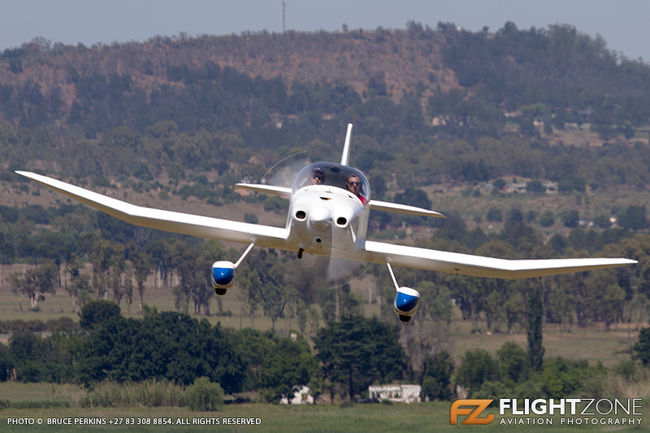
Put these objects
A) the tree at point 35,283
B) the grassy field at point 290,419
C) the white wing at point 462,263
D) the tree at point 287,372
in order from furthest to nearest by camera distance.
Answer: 1. the tree at point 35,283
2. the tree at point 287,372
3. the grassy field at point 290,419
4. the white wing at point 462,263

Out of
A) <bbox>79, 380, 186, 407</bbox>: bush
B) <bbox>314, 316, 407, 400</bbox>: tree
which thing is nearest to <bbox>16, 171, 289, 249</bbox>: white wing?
<bbox>79, 380, 186, 407</bbox>: bush

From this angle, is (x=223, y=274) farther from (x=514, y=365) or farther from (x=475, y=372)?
(x=514, y=365)

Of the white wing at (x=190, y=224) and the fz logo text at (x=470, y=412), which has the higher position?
the white wing at (x=190, y=224)

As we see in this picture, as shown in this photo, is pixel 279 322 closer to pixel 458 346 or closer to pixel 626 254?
pixel 458 346

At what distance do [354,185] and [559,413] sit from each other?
188ft

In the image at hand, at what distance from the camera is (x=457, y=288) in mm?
143750

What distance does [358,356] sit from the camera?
316 ft

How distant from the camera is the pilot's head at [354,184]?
2954 cm

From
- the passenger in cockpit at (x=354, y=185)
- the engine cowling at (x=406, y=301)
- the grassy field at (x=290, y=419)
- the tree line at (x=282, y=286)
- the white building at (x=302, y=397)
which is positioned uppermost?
the tree line at (x=282, y=286)

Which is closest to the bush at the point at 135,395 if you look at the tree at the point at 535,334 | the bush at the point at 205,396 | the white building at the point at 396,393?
the bush at the point at 205,396

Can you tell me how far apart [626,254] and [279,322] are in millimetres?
66881

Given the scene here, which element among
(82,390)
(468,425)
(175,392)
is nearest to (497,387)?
(468,425)

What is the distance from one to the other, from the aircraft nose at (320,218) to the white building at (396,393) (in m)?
68.1

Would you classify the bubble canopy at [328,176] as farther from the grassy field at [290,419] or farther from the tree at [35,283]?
the tree at [35,283]
